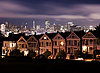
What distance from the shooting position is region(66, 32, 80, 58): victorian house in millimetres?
40875

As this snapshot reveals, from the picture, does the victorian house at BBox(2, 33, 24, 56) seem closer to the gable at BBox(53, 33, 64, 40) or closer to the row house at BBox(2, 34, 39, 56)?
the row house at BBox(2, 34, 39, 56)

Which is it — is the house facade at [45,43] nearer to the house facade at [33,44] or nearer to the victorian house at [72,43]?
the house facade at [33,44]

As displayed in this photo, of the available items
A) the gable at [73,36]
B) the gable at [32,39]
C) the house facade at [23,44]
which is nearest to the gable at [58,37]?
the gable at [73,36]

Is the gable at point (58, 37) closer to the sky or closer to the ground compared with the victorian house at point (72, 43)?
closer to the sky

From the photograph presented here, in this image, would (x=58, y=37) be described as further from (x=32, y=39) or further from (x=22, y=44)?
(x=22, y=44)

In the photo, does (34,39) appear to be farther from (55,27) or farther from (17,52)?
(55,27)

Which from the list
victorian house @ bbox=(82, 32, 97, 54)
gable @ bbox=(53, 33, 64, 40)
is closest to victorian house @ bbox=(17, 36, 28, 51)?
gable @ bbox=(53, 33, 64, 40)

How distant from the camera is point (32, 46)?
149 feet

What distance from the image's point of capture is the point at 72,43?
41562 millimetres

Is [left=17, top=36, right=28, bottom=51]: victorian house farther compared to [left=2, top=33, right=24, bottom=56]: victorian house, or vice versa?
[left=2, top=33, right=24, bottom=56]: victorian house

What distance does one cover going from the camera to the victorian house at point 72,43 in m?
40.9

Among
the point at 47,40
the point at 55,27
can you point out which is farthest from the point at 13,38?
the point at 55,27

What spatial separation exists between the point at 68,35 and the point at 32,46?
998 centimetres

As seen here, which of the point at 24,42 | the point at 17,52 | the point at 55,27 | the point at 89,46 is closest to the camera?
the point at 17,52
